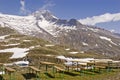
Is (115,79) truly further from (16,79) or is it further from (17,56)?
(17,56)

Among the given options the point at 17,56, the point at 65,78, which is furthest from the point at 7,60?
the point at 65,78

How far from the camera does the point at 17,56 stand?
19862cm

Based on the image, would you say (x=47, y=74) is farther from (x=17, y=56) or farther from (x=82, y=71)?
(x=17, y=56)

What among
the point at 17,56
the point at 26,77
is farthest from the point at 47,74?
the point at 17,56

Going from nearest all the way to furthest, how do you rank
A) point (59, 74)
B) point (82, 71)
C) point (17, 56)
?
point (59, 74)
point (82, 71)
point (17, 56)

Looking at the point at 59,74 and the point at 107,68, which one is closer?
the point at 59,74

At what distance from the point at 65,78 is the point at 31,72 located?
604 centimetres

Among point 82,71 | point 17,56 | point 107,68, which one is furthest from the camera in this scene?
point 17,56

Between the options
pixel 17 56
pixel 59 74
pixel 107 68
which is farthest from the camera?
pixel 17 56

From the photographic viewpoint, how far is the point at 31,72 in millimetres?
53625

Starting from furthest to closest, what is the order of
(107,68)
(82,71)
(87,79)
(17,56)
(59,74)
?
(17,56)
(107,68)
(82,71)
(59,74)
(87,79)

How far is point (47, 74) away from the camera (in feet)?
175

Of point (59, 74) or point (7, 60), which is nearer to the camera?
point (59, 74)

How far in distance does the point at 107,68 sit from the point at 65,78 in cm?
1512
